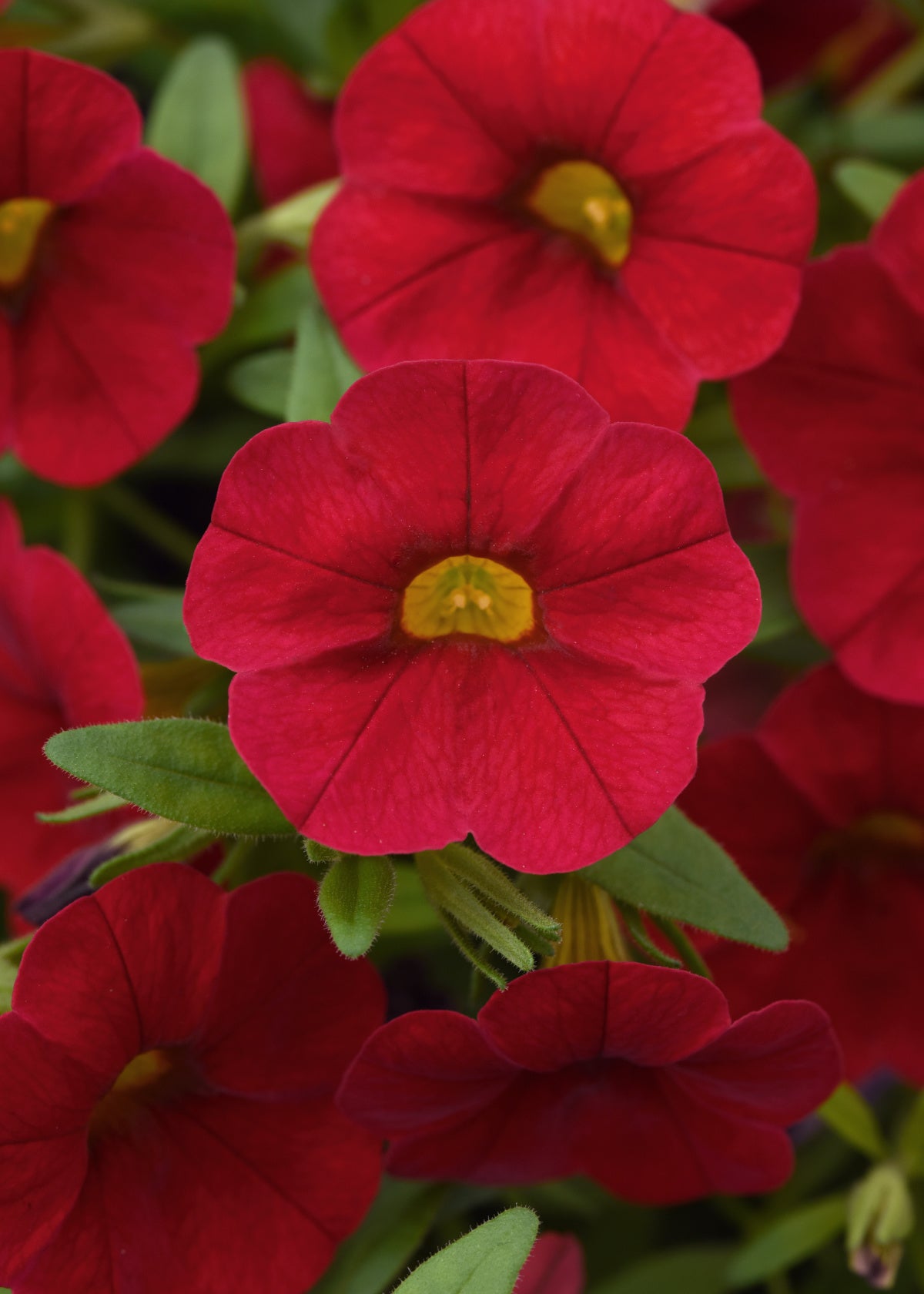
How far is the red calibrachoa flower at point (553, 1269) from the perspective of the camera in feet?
2.53

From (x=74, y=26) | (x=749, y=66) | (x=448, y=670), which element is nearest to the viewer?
(x=448, y=670)

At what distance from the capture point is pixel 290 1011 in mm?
724

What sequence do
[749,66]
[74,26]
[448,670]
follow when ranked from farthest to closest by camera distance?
[74,26] → [749,66] → [448,670]

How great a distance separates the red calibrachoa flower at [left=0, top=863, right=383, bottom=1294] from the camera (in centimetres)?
64

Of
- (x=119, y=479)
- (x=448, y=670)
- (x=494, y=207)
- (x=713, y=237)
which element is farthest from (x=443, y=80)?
(x=119, y=479)

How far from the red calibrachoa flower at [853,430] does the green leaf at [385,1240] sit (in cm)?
44

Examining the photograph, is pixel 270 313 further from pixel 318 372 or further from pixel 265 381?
pixel 318 372

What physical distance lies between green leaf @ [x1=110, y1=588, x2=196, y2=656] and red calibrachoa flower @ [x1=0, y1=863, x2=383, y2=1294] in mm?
227

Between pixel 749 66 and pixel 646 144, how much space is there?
7 cm

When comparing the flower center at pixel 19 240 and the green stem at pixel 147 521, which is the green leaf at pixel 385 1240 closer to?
the green stem at pixel 147 521

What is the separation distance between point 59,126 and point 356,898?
46 cm

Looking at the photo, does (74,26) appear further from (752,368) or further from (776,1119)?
(776,1119)

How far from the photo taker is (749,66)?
75cm

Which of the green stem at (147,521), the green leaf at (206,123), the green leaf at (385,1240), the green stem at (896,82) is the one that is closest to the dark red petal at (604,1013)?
the green leaf at (385,1240)
